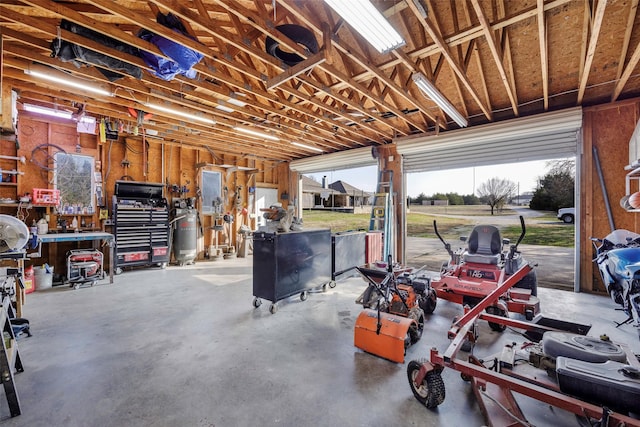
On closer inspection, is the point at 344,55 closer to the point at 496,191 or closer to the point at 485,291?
the point at 485,291

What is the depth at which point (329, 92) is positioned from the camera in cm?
397

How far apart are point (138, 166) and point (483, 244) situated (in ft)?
25.5

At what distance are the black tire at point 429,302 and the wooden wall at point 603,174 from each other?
3239mm

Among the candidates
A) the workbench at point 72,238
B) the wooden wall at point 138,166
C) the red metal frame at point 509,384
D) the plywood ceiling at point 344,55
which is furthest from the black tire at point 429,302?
the wooden wall at point 138,166

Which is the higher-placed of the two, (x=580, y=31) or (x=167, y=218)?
(x=580, y=31)

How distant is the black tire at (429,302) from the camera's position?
134 inches

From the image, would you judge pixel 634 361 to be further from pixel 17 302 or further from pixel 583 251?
pixel 17 302

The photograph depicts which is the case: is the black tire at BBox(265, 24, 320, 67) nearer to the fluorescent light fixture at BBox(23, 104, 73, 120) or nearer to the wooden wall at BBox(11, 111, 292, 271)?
the fluorescent light fixture at BBox(23, 104, 73, 120)

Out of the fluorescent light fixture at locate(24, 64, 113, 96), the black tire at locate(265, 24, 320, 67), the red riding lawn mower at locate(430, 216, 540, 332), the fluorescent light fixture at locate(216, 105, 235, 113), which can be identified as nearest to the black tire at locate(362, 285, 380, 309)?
the red riding lawn mower at locate(430, 216, 540, 332)

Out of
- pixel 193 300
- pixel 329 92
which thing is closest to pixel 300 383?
pixel 193 300

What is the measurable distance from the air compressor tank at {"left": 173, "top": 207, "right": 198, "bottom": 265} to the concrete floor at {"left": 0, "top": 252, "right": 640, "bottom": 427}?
250 centimetres

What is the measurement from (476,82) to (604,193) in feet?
9.39

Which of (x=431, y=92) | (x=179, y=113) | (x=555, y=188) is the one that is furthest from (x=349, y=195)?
(x=431, y=92)

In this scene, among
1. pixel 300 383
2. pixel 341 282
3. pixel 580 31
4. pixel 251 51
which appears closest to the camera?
pixel 300 383
